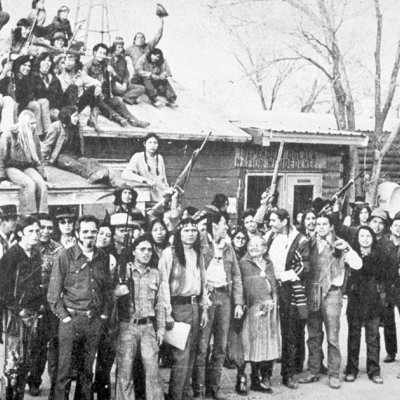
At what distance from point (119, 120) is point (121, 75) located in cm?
102

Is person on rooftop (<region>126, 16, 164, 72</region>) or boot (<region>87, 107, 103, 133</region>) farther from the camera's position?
person on rooftop (<region>126, 16, 164, 72</region>)

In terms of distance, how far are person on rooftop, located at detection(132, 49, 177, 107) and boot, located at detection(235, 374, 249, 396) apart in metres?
5.19

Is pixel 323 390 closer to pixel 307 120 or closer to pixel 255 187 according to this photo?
pixel 255 187

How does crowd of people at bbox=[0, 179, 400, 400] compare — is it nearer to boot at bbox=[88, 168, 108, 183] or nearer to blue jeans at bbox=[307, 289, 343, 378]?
blue jeans at bbox=[307, 289, 343, 378]

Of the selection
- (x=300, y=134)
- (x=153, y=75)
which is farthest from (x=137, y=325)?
(x=300, y=134)

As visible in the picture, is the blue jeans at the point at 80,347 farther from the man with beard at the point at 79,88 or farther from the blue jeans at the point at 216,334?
the man with beard at the point at 79,88

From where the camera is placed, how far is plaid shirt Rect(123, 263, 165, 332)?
4.57m

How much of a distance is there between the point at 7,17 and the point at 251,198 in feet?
14.9

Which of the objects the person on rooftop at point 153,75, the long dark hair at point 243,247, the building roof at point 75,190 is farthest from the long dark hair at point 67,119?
the long dark hair at point 243,247

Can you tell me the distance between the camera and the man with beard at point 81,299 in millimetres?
4371

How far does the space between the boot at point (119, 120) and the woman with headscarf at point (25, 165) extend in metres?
1.69

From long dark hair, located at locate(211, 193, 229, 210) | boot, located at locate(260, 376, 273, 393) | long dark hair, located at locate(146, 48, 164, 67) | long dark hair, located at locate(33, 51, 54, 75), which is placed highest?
long dark hair, located at locate(146, 48, 164, 67)

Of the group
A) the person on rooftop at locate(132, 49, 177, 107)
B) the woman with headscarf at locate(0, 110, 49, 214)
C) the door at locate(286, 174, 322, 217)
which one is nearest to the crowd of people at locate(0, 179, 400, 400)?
the woman with headscarf at locate(0, 110, 49, 214)

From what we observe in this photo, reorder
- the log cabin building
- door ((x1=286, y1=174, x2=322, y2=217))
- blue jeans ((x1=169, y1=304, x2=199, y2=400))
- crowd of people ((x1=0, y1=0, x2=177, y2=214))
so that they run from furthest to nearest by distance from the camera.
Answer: door ((x1=286, y1=174, x2=322, y2=217)) < the log cabin building < crowd of people ((x1=0, y1=0, x2=177, y2=214)) < blue jeans ((x1=169, y1=304, x2=199, y2=400))
